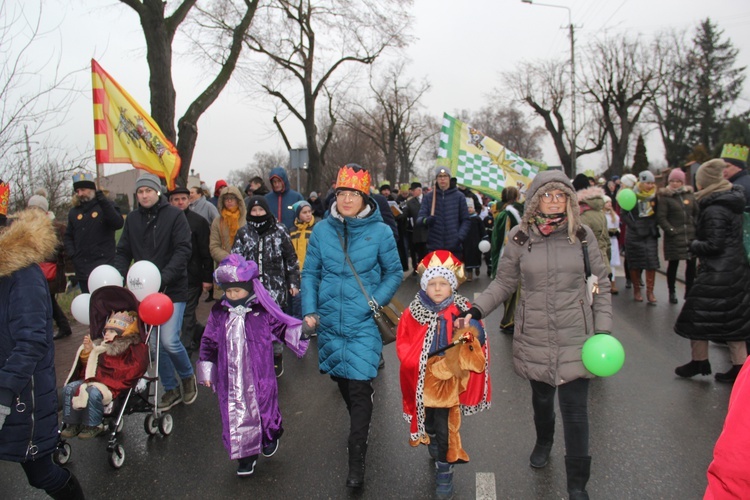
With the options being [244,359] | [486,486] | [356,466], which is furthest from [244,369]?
[486,486]

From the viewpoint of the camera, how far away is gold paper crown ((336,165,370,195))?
402 centimetres

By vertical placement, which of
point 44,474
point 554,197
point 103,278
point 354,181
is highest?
point 354,181

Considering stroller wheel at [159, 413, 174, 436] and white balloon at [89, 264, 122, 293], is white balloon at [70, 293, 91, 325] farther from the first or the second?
stroller wheel at [159, 413, 174, 436]

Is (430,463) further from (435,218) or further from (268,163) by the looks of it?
(268,163)

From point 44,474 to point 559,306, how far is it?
3.04 m

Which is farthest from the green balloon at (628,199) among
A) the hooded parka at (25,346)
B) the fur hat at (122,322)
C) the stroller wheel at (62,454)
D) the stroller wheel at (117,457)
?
the hooded parka at (25,346)

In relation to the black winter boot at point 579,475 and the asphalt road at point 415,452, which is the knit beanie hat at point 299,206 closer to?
the asphalt road at point 415,452

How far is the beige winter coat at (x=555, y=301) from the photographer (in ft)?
11.2

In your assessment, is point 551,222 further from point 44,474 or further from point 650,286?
point 650,286

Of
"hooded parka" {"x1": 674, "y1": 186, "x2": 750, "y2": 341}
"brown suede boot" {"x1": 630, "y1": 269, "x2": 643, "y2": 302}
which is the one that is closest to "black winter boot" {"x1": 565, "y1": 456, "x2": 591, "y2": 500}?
"hooded parka" {"x1": 674, "y1": 186, "x2": 750, "y2": 341}

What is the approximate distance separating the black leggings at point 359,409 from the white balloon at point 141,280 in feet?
6.01

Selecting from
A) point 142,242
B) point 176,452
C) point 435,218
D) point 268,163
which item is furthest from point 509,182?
point 268,163

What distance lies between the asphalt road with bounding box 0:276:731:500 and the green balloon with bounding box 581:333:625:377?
36.3 inches

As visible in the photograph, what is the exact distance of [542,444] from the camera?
3883 mm
